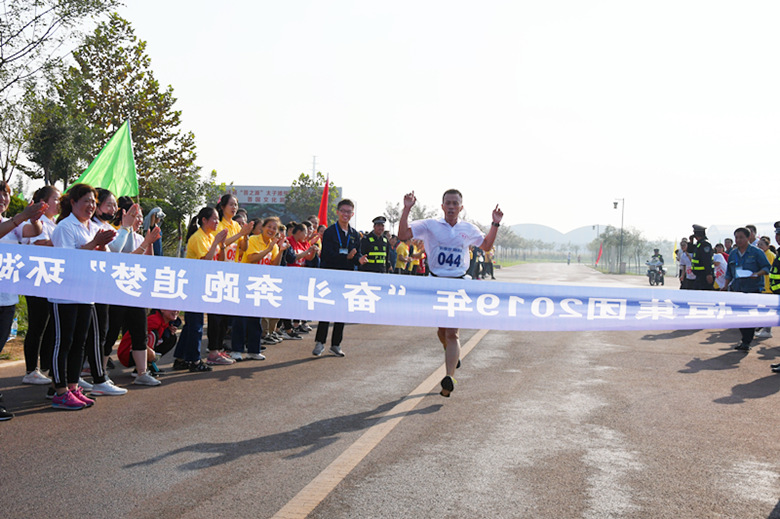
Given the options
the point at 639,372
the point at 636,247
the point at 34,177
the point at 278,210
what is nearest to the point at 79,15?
the point at 34,177

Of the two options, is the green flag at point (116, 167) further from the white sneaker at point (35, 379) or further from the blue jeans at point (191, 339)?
the white sneaker at point (35, 379)

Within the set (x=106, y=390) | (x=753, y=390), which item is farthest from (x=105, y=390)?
(x=753, y=390)

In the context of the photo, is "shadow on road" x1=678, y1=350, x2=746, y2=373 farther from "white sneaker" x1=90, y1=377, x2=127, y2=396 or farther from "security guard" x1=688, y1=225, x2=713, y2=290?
"white sneaker" x1=90, y1=377, x2=127, y2=396

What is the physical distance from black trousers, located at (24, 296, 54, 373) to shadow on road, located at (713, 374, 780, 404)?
282 inches

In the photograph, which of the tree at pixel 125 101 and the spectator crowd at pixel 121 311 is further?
the tree at pixel 125 101

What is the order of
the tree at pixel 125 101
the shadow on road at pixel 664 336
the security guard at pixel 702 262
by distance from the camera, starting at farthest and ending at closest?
the tree at pixel 125 101, the security guard at pixel 702 262, the shadow on road at pixel 664 336

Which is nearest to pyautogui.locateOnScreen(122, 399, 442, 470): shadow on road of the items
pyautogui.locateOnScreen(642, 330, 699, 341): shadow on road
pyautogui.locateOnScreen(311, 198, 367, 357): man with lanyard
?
pyautogui.locateOnScreen(311, 198, 367, 357): man with lanyard

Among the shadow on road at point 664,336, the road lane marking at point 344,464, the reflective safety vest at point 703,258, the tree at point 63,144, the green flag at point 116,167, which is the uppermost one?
the tree at point 63,144

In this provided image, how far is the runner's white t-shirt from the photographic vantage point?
7559mm

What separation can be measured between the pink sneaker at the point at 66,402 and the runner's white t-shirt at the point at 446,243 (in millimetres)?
3719

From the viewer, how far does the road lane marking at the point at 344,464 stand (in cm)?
406

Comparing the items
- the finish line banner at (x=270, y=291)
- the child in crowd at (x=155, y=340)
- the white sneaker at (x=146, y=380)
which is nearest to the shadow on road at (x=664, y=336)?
the finish line banner at (x=270, y=291)

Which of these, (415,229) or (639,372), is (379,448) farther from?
(639,372)

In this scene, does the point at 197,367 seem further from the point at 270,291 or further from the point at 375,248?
the point at 375,248
